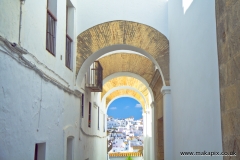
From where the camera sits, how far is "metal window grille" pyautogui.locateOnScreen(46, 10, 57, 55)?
23.9 ft

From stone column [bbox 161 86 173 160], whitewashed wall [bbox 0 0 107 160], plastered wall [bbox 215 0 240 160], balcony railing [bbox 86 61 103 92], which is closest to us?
plastered wall [bbox 215 0 240 160]

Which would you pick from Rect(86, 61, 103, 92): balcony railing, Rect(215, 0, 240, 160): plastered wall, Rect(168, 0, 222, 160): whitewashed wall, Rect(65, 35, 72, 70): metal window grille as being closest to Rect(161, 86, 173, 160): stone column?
Rect(168, 0, 222, 160): whitewashed wall

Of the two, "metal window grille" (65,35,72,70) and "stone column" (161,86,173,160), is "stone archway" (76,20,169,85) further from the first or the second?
"stone column" (161,86,173,160)

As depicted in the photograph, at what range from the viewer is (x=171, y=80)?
30.7 ft

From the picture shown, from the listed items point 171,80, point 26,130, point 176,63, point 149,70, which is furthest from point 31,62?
point 149,70

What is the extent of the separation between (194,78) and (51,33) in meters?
3.32

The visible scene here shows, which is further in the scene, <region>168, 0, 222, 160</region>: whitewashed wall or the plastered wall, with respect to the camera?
<region>168, 0, 222, 160</region>: whitewashed wall

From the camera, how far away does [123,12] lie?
9.80 metres

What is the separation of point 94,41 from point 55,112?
10.1 ft

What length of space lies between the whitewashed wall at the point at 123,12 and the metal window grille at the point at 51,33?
84.3 inches

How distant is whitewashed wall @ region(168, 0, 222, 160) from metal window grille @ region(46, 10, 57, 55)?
298 centimetres

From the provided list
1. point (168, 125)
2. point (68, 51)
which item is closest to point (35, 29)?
point (68, 51)

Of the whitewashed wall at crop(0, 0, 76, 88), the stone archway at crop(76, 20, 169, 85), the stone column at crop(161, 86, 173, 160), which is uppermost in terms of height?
the stone archway at crop(76, 20, 169, 85)

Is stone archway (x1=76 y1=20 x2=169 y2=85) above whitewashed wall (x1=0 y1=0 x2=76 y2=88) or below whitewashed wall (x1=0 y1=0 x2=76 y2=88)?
above
